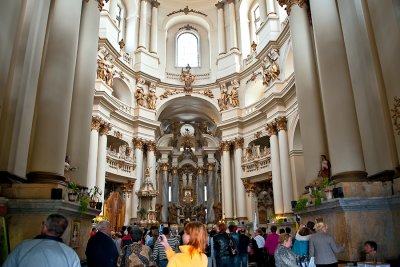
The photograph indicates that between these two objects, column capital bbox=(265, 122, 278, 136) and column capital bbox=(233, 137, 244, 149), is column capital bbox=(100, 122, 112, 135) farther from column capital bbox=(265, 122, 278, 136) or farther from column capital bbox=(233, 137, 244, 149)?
column capital bbox=(265, 122, 278, 136)

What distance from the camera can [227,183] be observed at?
81.6 ft

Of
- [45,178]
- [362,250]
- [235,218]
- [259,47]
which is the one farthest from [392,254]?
[259,47]

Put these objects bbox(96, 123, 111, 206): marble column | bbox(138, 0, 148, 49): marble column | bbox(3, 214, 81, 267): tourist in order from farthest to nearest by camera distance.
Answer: bbox(138, 0, 148, 49): marble column, bbox(96, 123, 111, 206): marble column, bbox(3, 214, 81, 267): tourist

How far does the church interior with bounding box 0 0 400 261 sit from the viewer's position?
743cm

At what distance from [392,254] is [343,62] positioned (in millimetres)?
5370

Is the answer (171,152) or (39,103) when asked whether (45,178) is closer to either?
(39,103)

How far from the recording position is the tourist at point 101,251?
15.3ft

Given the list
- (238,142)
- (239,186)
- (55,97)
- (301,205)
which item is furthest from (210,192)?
(55,97)

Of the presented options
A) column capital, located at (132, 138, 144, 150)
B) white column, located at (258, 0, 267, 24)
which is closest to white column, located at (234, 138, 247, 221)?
column capital, located at (132, 138, 144, 150)

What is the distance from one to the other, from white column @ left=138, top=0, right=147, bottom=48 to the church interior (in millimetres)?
144

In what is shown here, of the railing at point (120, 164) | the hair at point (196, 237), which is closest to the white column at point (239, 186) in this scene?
the railing at point (120, 164)

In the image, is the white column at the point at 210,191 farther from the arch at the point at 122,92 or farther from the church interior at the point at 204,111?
the arch at the point at 122,92

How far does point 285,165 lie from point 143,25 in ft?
51.5

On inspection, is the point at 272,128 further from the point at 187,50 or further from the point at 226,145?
the point at 187,50
